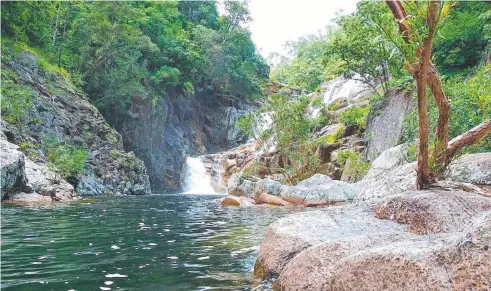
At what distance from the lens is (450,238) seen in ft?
10.7

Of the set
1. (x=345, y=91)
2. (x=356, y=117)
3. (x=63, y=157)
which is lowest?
(x=63, y=157)

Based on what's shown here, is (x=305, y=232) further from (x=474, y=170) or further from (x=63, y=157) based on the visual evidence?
(x=63, y=157)

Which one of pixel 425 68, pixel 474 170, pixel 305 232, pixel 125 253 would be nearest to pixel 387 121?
pixel 474 170

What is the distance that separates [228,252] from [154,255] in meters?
1.33

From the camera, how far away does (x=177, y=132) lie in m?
41.8

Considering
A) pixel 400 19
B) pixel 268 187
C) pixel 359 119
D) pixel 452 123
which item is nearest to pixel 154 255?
pixel 400 19

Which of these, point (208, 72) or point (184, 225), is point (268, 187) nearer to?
point (184, 225)

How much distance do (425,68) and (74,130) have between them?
25662mm

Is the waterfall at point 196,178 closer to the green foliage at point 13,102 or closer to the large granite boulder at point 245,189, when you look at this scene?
the large granite boulder at point 245,189

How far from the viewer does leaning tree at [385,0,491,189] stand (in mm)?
5219

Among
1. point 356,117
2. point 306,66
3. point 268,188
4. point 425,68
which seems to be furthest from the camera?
point 306,66

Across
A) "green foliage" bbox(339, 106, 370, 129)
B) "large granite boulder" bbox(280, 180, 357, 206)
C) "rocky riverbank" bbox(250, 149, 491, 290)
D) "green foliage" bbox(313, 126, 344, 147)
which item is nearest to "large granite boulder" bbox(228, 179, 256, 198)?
"large granite boulder" bbox(280, 180, 357, 206)

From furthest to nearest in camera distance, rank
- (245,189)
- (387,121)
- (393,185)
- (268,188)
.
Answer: (245,189) < (387,121) < (268,188) < (393,185)

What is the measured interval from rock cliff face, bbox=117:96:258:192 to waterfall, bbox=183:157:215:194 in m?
0.86
